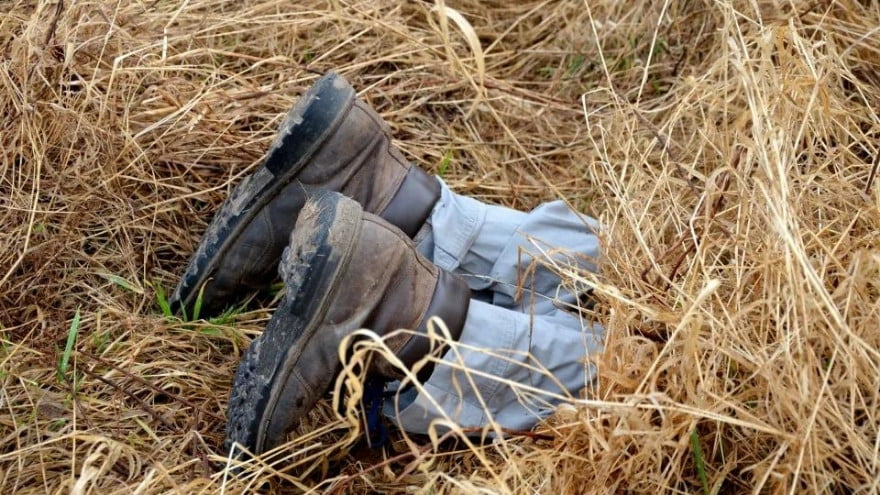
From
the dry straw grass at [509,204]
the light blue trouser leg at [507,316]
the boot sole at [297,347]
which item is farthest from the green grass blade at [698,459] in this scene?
the boot sole at [297,347]

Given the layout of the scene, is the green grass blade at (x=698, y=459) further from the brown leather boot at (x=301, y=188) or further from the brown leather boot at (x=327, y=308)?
the brown leather boot at (x=301, y=188)

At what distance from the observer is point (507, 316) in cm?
137

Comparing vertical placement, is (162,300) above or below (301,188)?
below

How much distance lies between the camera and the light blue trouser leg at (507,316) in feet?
4.42

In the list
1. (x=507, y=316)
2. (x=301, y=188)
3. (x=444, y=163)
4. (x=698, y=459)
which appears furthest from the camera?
(x=444, y=163)

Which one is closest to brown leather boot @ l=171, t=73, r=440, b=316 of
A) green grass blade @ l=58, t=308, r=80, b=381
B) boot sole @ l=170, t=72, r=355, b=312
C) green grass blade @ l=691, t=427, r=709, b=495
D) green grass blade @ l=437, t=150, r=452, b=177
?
boot sole @ l=170, t=72, r=355, b=312

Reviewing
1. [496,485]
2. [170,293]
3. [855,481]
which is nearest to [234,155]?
[170,293]

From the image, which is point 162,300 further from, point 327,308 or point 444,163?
point 444,163

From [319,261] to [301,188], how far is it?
11.3 inches

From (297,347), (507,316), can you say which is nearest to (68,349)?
(297,347)

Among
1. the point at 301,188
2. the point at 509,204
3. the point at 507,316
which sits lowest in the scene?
the point at 509,204

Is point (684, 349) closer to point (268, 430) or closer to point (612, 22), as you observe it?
point (268, 430)

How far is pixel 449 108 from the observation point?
2.04 m

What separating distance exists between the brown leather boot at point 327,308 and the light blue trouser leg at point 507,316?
6 cm
